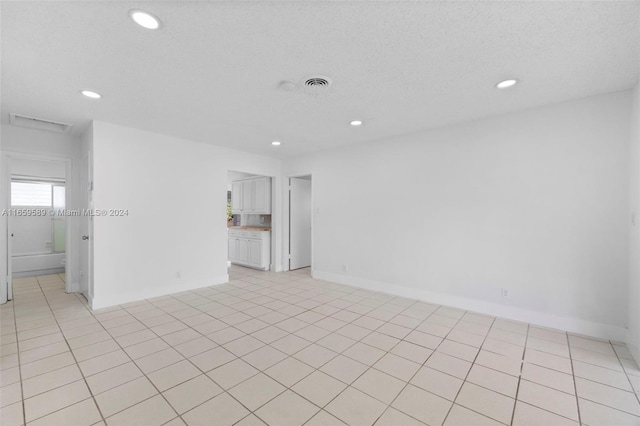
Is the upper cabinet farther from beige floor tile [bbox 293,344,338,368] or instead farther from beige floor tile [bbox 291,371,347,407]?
beige floor tile [bbox 291,371,347,407]

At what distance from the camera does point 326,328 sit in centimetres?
304

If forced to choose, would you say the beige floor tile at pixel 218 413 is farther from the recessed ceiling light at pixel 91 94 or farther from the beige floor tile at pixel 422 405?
the recessed ceiling light at pixel 91 94

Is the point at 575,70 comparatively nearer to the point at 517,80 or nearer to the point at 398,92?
the point at 517,80

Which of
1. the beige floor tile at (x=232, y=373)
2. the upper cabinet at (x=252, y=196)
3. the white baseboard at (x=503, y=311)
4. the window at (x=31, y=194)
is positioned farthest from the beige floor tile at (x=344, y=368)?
the window at (x=31, y=194)

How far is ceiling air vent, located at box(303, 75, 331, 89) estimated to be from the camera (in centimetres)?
246

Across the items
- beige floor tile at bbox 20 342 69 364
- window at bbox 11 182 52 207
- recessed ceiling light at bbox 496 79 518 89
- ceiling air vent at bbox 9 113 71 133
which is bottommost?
beige floor tile at bbox 20 342 69 364

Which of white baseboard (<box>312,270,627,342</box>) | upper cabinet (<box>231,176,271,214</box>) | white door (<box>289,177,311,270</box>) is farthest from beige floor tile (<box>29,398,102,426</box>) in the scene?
upper cabinet (<box>231,176,271,214</box>)

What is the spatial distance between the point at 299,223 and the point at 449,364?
4439 mm

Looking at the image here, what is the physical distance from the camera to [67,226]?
175 inches

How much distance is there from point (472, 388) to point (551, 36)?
263cm

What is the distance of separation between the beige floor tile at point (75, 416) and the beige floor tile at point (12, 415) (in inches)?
4.4

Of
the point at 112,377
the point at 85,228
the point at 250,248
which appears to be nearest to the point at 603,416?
the point at 112,377

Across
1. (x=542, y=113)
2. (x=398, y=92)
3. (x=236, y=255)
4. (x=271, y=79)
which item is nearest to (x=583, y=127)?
(x=542, y=113)

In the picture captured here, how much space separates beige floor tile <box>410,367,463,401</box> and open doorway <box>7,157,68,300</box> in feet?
21.0
